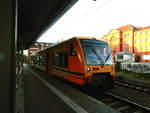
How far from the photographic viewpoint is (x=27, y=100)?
527 cm

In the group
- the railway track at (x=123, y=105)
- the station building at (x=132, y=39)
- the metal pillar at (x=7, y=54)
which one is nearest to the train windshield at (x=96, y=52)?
the railway track at (x=123, y=105)

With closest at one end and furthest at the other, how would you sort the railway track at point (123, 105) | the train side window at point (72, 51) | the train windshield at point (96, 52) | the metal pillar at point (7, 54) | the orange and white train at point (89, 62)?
the metal pillar at point (7, 54), the railway track at point (123, 105), the orange and white train at point (89, 62), the train windshield at point (96, 52), the train side window at point (72, 51)

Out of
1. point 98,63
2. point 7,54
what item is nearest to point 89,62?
Result: point 98,63

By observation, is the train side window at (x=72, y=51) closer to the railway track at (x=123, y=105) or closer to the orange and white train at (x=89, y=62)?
the orange and white train at (x=89, y=62)

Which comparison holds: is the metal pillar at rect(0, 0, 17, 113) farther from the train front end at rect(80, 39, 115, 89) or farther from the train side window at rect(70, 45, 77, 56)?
the train side window at rect(70, 45, 77, 56)

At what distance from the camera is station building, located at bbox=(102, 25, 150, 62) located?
42688 mm

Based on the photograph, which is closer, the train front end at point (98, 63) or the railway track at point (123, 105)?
the railway track at point (123, 105)

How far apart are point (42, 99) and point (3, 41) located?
4749 millimetres

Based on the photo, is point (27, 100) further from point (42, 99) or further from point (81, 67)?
point (81, 67)

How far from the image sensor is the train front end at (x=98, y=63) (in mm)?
6879

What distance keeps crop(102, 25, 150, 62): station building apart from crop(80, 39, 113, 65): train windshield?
3189 centimetres

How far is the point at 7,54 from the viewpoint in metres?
1.12

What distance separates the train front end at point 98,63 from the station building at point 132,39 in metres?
32.0

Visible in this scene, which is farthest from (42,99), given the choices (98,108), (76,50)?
(76,50)
